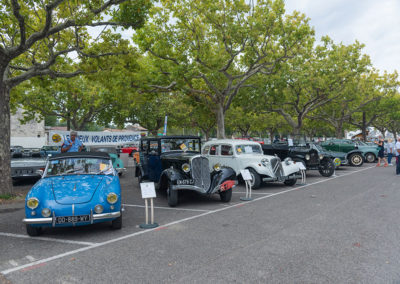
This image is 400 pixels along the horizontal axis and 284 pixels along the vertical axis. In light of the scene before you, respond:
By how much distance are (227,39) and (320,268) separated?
13.3m

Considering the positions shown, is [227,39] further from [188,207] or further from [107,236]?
[107,236]

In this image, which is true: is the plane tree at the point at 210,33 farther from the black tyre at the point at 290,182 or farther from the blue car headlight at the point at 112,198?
the blue car headlight at the point at 112,198

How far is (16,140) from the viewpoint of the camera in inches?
1515

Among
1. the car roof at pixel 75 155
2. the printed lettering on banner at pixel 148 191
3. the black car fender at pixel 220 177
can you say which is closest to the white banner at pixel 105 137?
the car roof at pixel 75 155

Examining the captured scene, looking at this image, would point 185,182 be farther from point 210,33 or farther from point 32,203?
point 210,33

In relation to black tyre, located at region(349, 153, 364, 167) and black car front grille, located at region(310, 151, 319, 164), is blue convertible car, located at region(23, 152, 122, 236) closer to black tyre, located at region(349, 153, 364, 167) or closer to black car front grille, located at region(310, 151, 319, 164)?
black car front grille, located at region(310, 151, 319, 164)

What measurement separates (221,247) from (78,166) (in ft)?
12.1

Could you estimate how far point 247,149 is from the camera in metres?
10.9

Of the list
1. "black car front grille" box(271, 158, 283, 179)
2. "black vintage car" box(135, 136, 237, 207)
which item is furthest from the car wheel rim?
"black vintage car" box(135, 136, 237, 207)

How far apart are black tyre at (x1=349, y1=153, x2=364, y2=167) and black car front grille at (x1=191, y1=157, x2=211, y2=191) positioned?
1430 centimetres

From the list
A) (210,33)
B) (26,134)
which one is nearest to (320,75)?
(210,33)

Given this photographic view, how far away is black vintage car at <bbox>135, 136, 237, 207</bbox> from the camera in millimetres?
7480

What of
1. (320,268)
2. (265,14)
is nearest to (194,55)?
(265,14)

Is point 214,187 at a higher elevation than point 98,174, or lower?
lower
